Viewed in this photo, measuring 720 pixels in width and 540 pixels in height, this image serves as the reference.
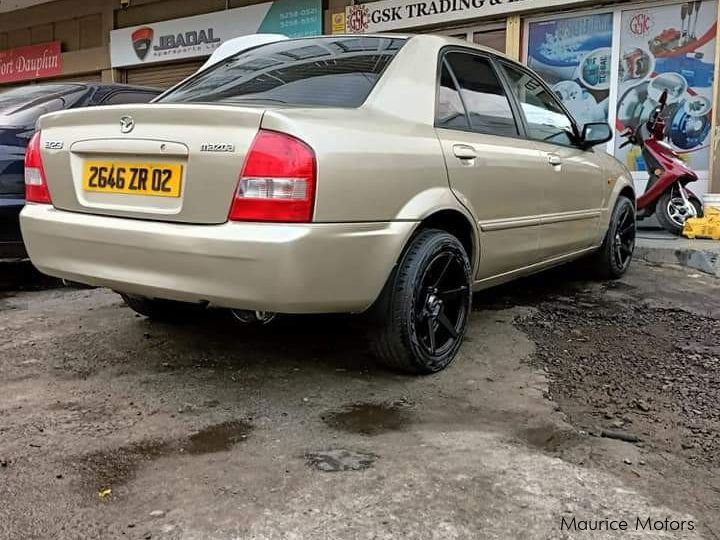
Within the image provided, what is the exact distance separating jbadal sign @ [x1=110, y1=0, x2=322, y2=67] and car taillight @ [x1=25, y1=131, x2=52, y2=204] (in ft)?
27.3

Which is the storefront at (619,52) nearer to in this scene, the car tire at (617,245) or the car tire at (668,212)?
the car tire at (668,212)

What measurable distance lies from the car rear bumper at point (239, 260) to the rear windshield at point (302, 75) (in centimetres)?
66

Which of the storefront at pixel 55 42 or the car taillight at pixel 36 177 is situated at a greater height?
the storefront at pixel 55 42

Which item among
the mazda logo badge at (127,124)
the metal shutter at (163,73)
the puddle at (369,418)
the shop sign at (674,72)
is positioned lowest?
the puddle at (369,418)

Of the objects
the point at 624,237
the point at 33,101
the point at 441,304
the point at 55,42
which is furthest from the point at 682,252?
the point at 55,42

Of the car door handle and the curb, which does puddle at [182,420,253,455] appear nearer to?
the car door handle

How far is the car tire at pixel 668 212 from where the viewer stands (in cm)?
726

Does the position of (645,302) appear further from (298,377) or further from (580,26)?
(580,26)

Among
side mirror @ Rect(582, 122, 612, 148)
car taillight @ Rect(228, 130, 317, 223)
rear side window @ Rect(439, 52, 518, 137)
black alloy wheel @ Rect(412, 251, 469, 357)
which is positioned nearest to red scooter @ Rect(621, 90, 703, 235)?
side mirror @ Rect(582, 122, 612, 148)

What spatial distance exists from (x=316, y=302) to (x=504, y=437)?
838 millimetres

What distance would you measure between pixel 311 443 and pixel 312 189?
89 cm

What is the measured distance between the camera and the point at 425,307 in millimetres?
3051

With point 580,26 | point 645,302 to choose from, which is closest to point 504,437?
point 645,302

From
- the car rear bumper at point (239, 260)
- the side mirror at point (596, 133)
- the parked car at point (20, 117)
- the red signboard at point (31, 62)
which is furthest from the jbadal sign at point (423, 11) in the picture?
the red signboard at point (31, 62)
